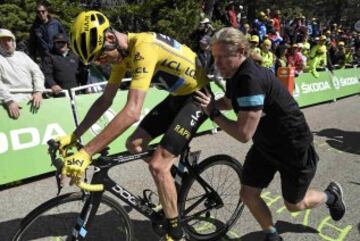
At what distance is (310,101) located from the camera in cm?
1277

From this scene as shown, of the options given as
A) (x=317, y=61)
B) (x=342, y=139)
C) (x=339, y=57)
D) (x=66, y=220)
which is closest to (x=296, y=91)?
(x=317, y=61)

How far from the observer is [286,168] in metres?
3.59

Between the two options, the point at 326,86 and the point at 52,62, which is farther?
the point at 326,86

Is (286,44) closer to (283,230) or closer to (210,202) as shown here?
(283,230)

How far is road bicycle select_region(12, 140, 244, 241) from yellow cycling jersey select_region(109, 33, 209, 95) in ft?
1.97

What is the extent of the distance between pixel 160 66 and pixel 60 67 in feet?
13.5

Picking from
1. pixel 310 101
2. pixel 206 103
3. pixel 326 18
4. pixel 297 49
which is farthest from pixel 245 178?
pixel 326 18

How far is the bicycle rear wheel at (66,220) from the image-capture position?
3.08m

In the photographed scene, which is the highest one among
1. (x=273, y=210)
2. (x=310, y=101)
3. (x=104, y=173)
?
(x=104, y=173)

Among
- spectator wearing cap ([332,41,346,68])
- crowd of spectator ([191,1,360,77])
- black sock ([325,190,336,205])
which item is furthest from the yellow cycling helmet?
spectator wearing cap ([332,41,346,68])

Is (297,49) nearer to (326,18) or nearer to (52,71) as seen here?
(52,71)

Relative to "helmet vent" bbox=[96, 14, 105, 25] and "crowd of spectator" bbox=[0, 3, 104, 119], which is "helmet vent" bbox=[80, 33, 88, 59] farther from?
"crowd of spectator" bbox=[0, 3, 104, 119]

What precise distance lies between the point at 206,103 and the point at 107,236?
1675 mm

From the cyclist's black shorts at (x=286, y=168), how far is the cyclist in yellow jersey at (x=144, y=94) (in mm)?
610
